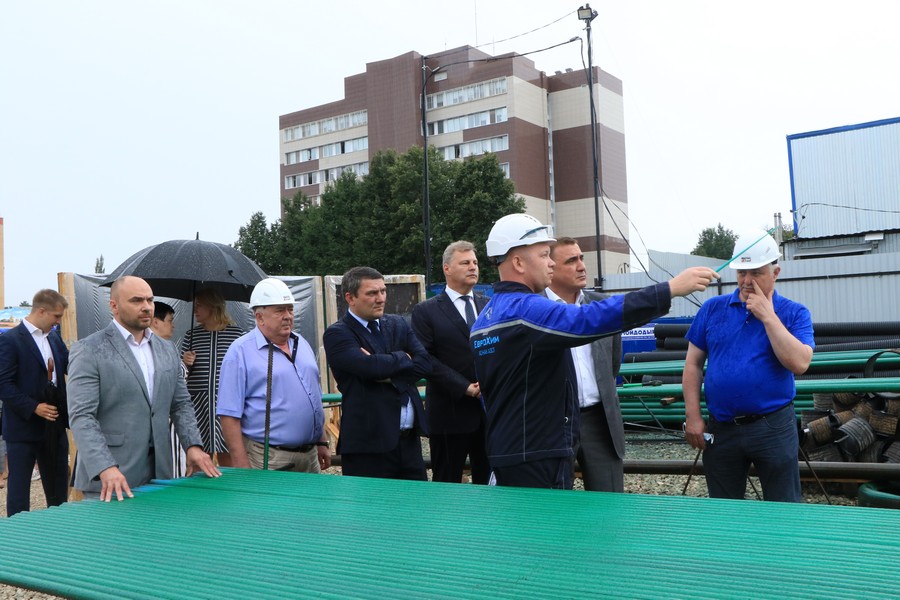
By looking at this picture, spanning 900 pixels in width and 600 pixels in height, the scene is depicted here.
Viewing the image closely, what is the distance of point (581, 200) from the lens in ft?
218

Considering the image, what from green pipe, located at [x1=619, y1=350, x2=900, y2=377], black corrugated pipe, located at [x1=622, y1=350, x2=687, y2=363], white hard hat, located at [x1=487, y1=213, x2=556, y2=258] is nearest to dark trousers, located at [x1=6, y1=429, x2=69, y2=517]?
white hard hat, located at [x1=487, y1=213, x2=556, y2=258]

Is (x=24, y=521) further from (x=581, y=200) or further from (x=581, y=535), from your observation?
(x=581, y=200)

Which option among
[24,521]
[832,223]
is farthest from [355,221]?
[24,521]

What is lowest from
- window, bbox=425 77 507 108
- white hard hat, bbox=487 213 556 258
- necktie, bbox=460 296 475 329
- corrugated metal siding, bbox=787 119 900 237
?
necktie, bbox=460 296 475 329

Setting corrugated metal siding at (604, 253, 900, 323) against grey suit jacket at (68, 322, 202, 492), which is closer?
grey suit jacket at (68, 322, 202, 492)

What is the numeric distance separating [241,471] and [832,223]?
1136 inches

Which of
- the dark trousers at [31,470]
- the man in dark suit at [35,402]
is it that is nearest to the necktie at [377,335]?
the man in dark suit at [35,402]

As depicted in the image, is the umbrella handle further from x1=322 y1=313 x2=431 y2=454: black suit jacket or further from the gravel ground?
the gravel ground

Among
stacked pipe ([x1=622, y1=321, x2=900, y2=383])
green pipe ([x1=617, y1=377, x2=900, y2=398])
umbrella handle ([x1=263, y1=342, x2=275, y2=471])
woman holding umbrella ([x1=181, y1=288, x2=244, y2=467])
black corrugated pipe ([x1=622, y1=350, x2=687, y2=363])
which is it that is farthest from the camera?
black corrugated pipe ([x1=622, y1=350, x2=687, y2=363])

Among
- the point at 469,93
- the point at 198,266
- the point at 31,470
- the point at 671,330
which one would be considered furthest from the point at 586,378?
the point at 469,93

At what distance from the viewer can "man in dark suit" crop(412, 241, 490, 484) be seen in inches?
211

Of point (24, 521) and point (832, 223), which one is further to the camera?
point (832, 223)

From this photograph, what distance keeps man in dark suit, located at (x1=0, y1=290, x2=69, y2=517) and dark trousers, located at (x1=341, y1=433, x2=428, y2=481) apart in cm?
326

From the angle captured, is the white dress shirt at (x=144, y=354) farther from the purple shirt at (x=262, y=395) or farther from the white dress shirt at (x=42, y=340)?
the white dress shirt at (x=42, y=340)
